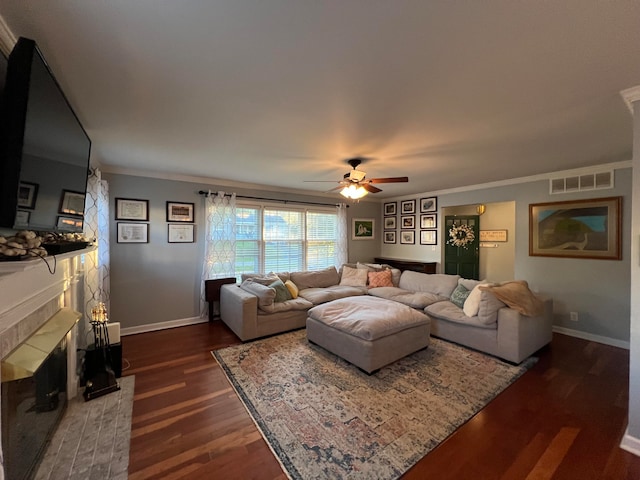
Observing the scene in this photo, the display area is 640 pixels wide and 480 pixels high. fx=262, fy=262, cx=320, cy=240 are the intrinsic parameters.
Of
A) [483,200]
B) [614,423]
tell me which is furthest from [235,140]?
[483,200]

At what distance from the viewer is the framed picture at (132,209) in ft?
12.1

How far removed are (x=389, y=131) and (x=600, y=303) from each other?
3.79 metres

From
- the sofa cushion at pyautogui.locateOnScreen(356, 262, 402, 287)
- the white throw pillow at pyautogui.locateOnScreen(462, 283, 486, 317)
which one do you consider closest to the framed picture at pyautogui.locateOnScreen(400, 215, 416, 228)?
the sofa cushion at pyautogui.locateOnScreen(356, 262, 402, 287)

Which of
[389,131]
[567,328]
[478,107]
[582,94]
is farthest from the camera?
[567,328]

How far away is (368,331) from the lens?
2.65 meters

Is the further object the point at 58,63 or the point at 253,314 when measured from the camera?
the point at 253,314

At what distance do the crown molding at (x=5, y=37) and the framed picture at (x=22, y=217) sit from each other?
793 mm

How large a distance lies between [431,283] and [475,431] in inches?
103

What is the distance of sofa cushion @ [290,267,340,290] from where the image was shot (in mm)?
4723

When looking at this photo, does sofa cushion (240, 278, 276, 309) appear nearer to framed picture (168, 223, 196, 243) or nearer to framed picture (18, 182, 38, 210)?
framed picture (168, 223, 196, 243)

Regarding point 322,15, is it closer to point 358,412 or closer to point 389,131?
point 389,131

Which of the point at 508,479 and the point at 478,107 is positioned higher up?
the point at 478,107

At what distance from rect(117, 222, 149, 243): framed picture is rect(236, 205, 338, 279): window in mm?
1355

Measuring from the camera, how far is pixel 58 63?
4.80 ft
